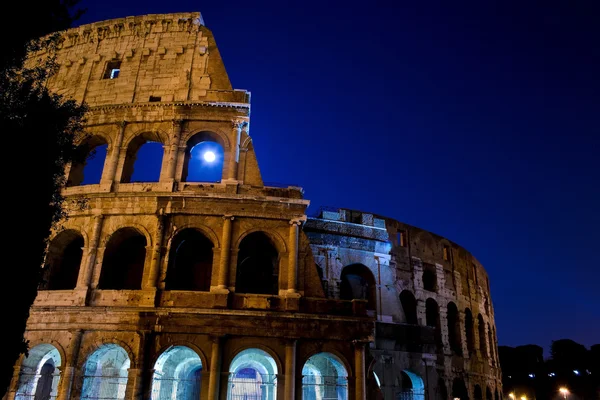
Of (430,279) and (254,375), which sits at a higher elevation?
(430,279)

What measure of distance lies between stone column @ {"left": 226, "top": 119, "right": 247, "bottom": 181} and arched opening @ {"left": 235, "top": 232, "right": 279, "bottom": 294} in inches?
95.5

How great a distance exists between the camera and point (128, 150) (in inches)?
694

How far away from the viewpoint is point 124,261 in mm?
17094

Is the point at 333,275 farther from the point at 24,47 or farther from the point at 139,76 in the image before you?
the point at 24,47

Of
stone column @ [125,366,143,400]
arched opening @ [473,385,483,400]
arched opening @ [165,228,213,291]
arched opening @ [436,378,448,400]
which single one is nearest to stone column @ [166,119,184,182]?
arched opening @ [165,228,213,291]

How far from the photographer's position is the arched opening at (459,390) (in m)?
22.5

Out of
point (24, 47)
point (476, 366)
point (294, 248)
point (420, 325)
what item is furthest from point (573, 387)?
point (24, 47)

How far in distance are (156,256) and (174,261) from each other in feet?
2.37

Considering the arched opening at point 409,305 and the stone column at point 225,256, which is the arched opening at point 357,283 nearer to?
the arched opening at point 409,305

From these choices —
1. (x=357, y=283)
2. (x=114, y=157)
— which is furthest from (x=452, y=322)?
(x=114, y=157)

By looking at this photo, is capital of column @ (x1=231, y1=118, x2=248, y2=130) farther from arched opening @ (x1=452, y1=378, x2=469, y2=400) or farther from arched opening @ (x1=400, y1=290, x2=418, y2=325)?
arched opening @ (x1=452, y1=378, x2=469, y2=400)

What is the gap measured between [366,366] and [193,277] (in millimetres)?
6644

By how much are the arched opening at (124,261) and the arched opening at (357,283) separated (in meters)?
8.22

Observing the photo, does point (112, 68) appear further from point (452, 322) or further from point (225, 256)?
point (452, 322)
